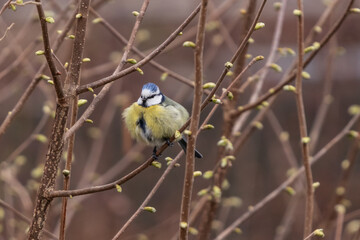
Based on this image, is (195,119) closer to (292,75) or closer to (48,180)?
(48,180)

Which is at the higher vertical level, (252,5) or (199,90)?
(252,5)

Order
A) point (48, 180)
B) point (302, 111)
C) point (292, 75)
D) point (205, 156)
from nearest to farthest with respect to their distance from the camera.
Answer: point (48, 180), point (302, 111), point (292, 75), point (205, 156)

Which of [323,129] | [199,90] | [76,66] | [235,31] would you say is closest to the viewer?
[199,90]

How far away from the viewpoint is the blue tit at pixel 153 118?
314 cm

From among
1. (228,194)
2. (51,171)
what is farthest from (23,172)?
(51,171)

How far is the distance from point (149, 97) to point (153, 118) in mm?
112

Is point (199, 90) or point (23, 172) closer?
point (199, 90)

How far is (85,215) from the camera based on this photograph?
20.9ft

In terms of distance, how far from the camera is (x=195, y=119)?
70.7 inches

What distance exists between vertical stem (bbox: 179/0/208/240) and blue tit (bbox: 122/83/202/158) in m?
1.20

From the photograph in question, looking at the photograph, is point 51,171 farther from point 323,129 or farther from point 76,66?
point 323,129

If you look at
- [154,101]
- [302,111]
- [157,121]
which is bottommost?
[302,111]

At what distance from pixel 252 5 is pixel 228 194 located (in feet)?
11.4

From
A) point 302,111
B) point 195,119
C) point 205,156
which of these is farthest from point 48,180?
point 205,156
